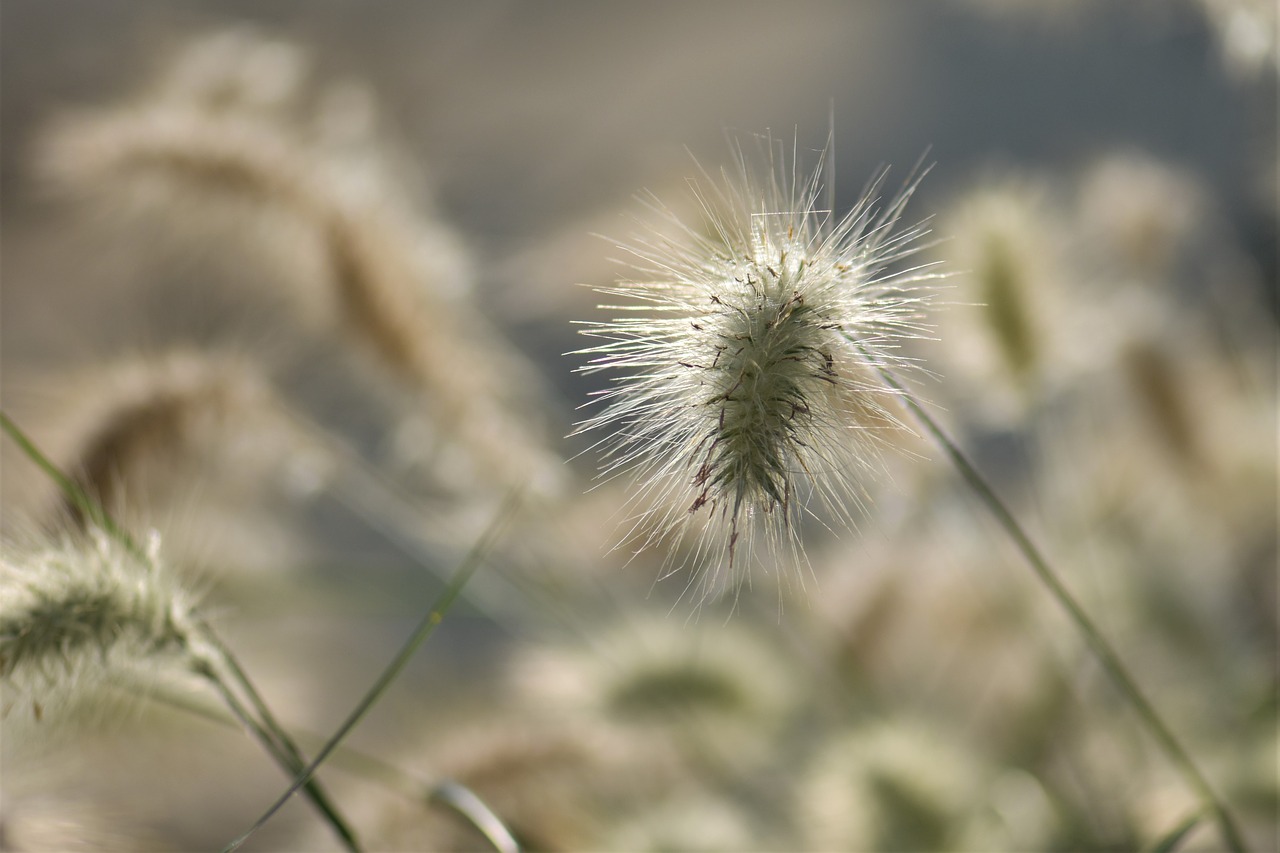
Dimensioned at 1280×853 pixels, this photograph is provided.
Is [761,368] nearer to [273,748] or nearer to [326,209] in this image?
[273,748]

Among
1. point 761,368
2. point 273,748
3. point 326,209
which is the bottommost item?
point 273,748

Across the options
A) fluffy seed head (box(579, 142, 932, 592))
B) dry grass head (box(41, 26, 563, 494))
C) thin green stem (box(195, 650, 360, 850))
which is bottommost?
thin green stem (box(195, 650, 360, 850))

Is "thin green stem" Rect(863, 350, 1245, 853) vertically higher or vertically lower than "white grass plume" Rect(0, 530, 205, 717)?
higher

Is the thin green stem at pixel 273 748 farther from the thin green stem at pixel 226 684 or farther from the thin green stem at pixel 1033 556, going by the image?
the thin green stem at pixel 1033 556

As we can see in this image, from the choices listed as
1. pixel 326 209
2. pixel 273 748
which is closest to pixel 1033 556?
pixel 273 748

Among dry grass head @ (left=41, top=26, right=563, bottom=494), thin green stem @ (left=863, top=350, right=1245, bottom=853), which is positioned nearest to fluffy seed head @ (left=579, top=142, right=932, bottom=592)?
thin green stem @ (left=863, top=350, right=1245, bottom=853)

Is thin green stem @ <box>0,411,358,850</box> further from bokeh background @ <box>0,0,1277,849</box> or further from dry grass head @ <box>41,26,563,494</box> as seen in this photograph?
dry grass head @ <box>41,26,563,494</box>

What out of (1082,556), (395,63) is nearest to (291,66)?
(1082,556)

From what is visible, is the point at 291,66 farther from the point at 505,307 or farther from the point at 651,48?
the point at 651,48
